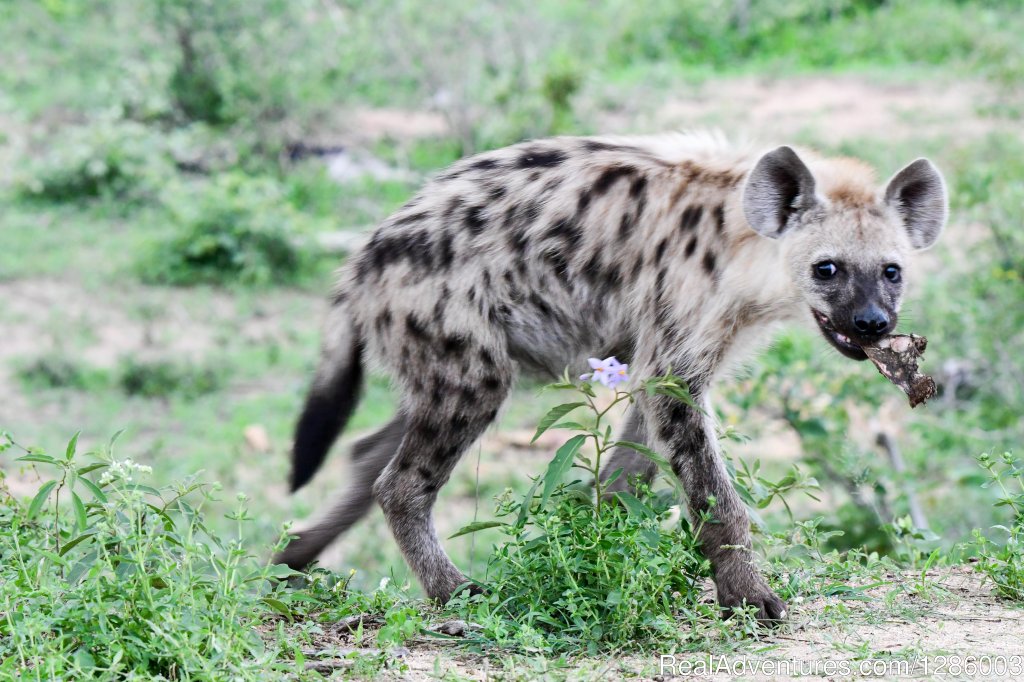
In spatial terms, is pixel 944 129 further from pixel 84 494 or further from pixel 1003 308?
pixel 84 494

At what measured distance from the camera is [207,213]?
28.7 ft

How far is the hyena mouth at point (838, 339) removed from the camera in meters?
3.39

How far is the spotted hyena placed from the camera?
11.4 feet

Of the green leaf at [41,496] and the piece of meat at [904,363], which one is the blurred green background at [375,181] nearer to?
the piece of meat at [904,363]

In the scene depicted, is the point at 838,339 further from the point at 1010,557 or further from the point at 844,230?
the point at 1010,557

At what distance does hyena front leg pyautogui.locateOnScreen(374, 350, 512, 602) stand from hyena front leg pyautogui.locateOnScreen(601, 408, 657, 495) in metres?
0.41

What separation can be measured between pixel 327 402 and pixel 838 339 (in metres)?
1.48

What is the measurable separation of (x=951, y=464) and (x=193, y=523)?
4722 mm

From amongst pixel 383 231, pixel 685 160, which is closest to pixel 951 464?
pixel 685 160

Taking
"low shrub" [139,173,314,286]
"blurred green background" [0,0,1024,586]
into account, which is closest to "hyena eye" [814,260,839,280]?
"blurred green background" [0,0,1024,586]

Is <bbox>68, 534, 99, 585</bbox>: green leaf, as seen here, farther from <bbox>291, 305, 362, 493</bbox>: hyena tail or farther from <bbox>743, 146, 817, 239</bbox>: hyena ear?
<bbox>743, 146, 817, 239</bbox>: hyena ear

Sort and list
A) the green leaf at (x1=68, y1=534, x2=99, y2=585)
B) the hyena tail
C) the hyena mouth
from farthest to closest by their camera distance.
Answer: the hyena tail
the hyena mouth
the green leaf at (x1=68, y1=534, x2=99, y2=585)

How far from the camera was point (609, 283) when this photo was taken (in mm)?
3711

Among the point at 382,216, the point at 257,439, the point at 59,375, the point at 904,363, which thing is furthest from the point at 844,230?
the point at 382,216
